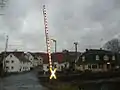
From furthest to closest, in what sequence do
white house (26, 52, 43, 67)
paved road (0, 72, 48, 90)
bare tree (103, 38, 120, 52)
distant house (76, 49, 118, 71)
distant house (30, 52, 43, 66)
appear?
distant house (30, 52, 43, 66) < white house (26, 52, 43, 67) < bare tree (103, 38, 120, 52) < distant house (76, 49, 118, 71) < paved road (0, 72, 48, 90)

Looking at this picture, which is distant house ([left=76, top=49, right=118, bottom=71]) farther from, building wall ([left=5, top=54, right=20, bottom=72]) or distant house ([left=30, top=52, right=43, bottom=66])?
distant house ([left=30, top=52, right=43, bottom=66])

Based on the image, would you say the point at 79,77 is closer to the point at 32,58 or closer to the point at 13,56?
the point at 13,56

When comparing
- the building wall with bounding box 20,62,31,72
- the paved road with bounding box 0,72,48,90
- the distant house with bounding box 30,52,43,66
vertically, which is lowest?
the paved road with bounding box 0,72,48,90

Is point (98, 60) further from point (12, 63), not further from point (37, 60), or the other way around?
point (37, 60)

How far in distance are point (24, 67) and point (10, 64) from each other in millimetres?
5974

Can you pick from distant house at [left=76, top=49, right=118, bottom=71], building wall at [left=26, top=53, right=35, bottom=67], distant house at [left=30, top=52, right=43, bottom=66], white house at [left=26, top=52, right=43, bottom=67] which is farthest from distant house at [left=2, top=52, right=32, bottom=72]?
distant house at [left=76, top=49, right=118, bottom=71]

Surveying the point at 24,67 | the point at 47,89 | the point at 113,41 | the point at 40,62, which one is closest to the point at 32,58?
the point at 40,62

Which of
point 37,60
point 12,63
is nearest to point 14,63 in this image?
point 12,63

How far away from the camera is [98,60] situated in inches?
3189

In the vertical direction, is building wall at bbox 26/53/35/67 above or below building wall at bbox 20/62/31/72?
above

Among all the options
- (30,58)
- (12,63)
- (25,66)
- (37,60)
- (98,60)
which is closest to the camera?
(98,60)

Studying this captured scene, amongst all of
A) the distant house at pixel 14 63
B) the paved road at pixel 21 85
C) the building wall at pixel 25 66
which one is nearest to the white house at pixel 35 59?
the building wall at pixel 25 66

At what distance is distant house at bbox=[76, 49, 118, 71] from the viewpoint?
8106 cm

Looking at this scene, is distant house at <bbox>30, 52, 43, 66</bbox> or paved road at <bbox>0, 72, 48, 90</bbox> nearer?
paved road at <bbox>0, 72, 48, 90</bbox>
